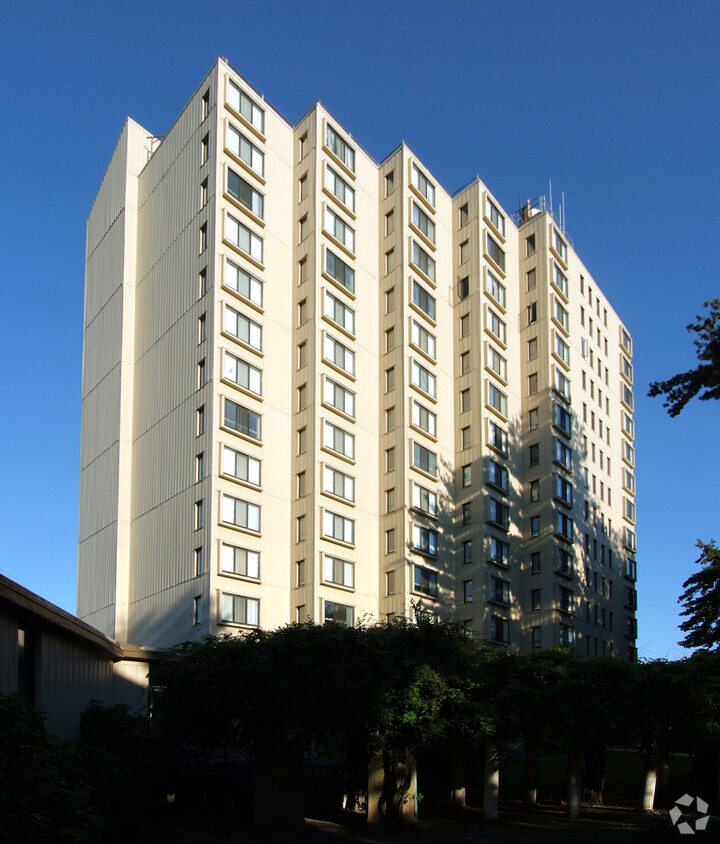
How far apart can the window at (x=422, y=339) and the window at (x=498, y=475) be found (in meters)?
8.73

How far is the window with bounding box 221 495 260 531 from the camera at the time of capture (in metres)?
51.8

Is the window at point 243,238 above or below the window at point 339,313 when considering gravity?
above

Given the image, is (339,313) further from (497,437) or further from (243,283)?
(497,437)

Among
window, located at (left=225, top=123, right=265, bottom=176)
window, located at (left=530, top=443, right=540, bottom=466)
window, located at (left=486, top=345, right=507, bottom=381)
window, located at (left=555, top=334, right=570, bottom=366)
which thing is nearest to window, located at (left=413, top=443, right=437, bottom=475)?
window, located at (left=486, top=345, right=507, bottom=381)

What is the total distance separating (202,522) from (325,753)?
20567 mm

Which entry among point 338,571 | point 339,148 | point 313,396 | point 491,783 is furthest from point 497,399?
point 491,783

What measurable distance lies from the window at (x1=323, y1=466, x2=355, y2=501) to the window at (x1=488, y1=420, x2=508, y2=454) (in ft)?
44.7

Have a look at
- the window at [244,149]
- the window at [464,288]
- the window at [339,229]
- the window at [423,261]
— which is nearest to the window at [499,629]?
the window at [464,288]

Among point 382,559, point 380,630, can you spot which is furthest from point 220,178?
point 380,630

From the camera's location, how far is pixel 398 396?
212ft

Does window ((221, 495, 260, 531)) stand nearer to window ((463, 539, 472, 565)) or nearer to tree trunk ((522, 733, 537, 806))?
window ((463, 539, 472, 565))

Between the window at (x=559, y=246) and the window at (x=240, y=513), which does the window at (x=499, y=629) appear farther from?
the window at (x=559, y=246)

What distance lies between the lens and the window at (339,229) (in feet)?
205

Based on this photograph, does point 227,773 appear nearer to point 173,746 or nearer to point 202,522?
point 173,746
